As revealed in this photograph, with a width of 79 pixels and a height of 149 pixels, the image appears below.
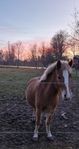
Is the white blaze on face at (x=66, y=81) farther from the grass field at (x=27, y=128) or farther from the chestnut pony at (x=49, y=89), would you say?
the grass field at (x=27, y=128)

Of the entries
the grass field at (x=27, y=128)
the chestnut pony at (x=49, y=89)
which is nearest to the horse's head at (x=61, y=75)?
the chestnut pony at (x=49, y=89)

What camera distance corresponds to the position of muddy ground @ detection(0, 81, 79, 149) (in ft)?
15.3

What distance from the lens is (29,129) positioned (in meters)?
5.30

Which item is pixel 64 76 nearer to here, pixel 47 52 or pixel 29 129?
pixel 29 129

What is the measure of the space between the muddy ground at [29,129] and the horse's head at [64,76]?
3.43 feet

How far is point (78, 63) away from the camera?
6754 mm

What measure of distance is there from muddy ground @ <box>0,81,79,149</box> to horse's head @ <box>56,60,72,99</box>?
3.43 feet

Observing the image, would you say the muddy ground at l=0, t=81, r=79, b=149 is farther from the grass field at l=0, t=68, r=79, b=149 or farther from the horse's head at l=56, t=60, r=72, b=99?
the horse's head at l=56, t=60, r=72, b=99

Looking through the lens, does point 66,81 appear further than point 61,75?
No

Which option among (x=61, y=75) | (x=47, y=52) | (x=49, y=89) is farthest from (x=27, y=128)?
(x=47, y=52)

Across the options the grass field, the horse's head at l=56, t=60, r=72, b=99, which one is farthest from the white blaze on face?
the grass field

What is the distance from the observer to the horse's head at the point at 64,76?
4008 millimetres

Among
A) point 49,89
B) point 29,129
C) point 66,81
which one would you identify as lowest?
point 29,129

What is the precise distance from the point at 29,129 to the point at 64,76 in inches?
64.0
